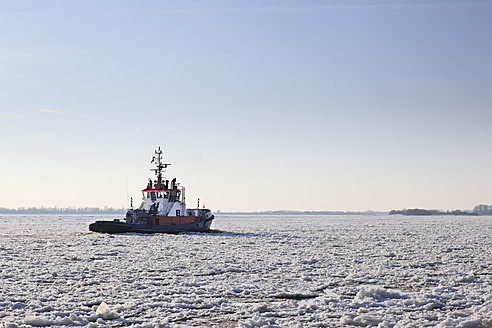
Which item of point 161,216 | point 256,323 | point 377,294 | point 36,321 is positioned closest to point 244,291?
point 377,294

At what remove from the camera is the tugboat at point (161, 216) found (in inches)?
1713

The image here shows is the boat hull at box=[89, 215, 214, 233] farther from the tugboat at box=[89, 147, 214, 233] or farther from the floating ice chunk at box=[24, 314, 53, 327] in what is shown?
the floating ice chunk at box=[24, 314, 53, 327]

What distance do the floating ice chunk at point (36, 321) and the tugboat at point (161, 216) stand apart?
33.9 m

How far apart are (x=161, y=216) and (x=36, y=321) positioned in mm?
34867

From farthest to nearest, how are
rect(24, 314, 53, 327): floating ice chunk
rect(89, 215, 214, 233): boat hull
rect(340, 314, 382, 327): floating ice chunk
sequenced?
rect(89, 215, 214, 233): boat hull < rect(340, 314, 382, 327): floating ice chunk < rect(24, 314, 53, 327): floating ice chunk

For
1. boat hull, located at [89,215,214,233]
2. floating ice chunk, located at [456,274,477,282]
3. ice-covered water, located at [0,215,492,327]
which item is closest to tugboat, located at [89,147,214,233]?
boat hull, located at [89,215,214,233]

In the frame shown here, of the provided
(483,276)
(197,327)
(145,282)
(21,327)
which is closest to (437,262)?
(483,276)

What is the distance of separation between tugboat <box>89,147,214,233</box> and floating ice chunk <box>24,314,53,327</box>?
3395 centimetres

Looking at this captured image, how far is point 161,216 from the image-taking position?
4409 cm

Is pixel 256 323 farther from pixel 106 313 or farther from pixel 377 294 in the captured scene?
pixel 377 294

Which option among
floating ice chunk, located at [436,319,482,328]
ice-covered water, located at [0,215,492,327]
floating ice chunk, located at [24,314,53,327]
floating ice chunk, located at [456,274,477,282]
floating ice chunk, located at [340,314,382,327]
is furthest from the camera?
floating ice chunk, located at [456,274,477,282]

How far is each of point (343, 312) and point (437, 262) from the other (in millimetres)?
11102

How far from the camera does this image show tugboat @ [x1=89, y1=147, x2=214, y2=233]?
43500 millimetres

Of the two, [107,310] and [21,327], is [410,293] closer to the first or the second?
[107,310]
